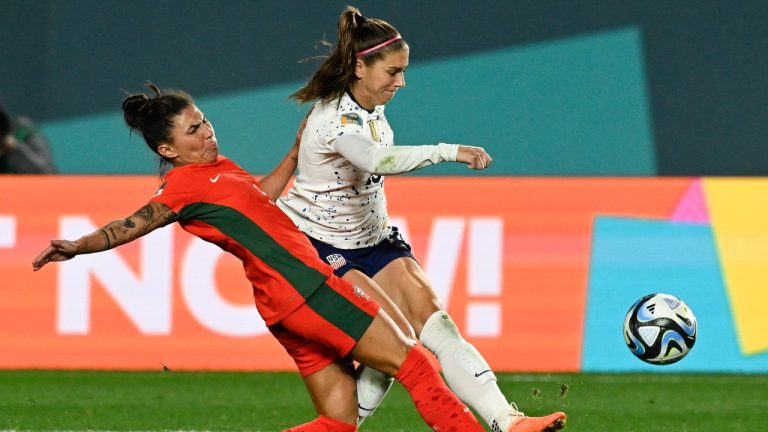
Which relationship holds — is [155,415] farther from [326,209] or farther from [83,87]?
[83,87]

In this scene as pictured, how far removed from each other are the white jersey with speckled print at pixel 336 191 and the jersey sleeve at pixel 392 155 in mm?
240

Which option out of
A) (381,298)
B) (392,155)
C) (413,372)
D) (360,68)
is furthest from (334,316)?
(360,68)

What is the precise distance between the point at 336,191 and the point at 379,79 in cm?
46

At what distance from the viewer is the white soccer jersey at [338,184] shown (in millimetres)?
4789

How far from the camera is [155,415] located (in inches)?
257

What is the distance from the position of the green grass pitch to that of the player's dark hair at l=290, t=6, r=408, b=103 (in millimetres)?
1835

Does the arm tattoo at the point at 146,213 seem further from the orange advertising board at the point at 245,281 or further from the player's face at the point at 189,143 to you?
the orange advertising board at the point at 245,281

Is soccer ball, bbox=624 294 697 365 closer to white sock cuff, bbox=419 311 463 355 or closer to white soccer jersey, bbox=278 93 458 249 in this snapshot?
white sock cuff, bbox=419 311 463 355

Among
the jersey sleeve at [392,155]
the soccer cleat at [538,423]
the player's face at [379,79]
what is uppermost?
the player's face at [379,79]

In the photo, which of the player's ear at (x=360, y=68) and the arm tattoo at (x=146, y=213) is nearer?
the arm tattoo at (x=146, y=213)

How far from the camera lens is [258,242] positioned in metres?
4.39

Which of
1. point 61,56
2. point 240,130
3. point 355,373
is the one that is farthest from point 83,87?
point 355,373

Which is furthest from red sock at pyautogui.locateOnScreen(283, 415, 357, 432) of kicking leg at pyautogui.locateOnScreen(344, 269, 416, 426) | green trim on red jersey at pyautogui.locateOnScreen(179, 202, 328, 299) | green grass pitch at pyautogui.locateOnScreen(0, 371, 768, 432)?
green grass pitch at pyautogui.locateOnScreen(0, 371, 768, 432)

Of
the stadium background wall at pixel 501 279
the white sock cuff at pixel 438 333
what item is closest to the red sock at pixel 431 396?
the white sock cuff at pixel 438 333
